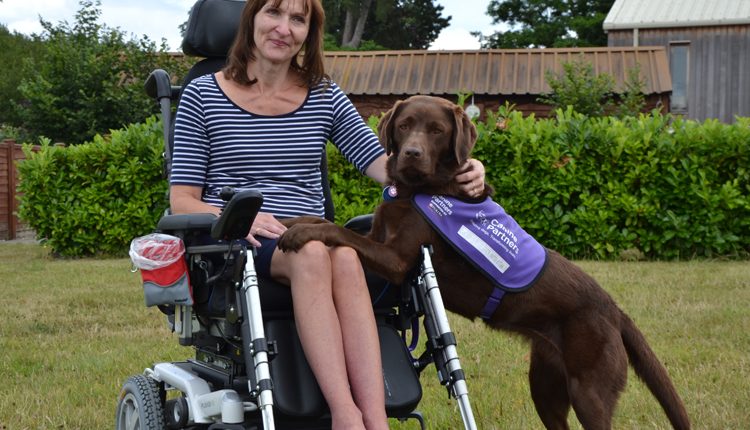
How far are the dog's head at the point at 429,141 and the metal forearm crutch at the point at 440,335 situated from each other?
30 cm

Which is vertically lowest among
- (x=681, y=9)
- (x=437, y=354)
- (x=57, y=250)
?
(x=57, y=250)

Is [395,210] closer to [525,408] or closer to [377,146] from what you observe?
[377,146]

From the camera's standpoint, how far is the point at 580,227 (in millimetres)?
8750

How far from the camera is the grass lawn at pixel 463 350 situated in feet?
12.0

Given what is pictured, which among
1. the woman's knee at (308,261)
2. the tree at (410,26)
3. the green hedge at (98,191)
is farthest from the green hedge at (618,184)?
the tree at (410,26)

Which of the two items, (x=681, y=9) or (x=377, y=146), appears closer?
(x=377, y=146)

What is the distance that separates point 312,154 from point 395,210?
1.69 feet

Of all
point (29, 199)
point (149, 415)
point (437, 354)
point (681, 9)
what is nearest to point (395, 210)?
point (437, 354)

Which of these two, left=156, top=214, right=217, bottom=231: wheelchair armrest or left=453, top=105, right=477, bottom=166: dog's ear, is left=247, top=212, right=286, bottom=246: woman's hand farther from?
left=453, top=105, right=477, bottom=166: dog's ear

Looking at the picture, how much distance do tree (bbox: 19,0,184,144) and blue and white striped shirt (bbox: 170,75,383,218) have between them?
11.6 meters

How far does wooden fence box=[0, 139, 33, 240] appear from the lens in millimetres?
13352

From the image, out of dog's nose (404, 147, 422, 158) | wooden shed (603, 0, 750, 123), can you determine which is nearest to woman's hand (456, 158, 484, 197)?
dog's nose (404, 147, 422, 158)

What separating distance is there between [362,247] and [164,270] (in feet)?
1.95

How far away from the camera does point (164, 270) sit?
2646 millimetres
